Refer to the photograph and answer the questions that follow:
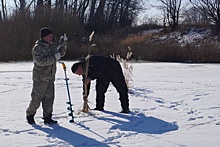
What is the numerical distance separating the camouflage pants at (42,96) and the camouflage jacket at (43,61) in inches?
3.5

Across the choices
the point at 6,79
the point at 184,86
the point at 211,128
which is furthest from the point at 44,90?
the point at 6,79

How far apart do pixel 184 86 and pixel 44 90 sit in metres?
5.27

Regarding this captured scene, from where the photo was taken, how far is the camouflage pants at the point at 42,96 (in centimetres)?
562

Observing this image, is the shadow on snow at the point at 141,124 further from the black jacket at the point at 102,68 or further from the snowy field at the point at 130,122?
the black jacket at the point at 102,68

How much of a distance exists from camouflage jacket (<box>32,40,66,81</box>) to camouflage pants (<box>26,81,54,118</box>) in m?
0.09

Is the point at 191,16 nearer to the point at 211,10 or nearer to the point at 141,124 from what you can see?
the point at 211,10

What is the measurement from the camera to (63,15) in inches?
1082

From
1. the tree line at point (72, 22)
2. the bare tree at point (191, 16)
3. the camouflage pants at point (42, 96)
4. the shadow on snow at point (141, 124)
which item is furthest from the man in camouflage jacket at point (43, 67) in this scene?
the bare tree at point (191, 16)

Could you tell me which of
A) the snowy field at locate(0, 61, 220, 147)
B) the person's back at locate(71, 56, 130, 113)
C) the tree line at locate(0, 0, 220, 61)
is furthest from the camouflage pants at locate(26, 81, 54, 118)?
the tree line at locate(0, 0, 220, 61)

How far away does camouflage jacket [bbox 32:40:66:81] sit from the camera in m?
5.50

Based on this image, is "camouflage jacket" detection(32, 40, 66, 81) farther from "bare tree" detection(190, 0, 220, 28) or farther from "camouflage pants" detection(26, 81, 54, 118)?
"bare tree" detection(190, 0, 220, 28)

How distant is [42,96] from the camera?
5668 millimetres

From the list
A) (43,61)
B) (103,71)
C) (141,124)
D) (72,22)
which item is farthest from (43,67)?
(72,22)

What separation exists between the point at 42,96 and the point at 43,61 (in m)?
0.55
